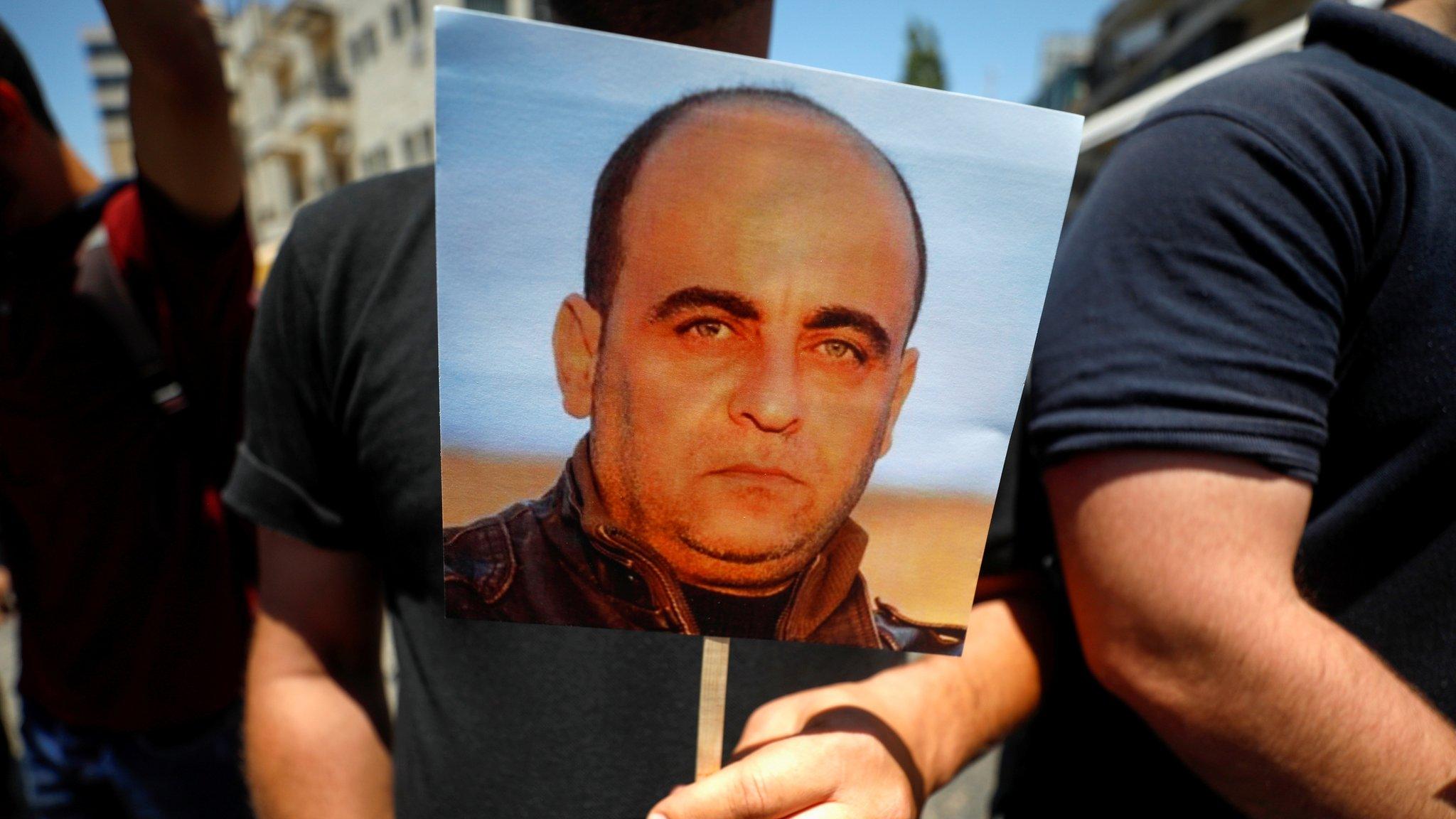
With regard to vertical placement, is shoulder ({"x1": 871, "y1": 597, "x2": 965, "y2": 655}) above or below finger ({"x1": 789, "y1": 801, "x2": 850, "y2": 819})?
above

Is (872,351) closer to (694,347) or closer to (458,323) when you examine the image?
(694,347)

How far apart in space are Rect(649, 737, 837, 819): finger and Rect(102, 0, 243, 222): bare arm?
1240mm

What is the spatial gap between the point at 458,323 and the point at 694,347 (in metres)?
0.17

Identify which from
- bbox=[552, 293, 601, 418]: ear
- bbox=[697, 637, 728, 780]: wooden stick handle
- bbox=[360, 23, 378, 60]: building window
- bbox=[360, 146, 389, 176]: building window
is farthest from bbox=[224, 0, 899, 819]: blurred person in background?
bbox=[360, 23, 378, 60]: building window

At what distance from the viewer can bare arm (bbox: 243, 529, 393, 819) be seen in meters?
0.87

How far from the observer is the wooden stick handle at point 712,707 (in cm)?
57

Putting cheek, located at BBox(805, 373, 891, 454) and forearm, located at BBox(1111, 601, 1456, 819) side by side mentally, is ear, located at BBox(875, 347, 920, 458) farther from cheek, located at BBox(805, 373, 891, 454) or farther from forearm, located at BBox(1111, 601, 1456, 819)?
forearm, located at BBox(1111, 601, 1456, 819)

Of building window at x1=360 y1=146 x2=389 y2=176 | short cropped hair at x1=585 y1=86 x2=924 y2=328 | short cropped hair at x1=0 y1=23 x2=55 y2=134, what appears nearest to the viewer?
short cropped hair at x1=585 y1=86 x2=924 y2=328

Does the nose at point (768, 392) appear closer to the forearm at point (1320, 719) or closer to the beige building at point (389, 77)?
the forearm at point (1320, 719)

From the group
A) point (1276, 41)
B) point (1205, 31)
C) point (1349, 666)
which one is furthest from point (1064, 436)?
point (1205, 31)

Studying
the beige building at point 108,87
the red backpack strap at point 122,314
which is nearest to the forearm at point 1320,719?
the red backpack strap at point 122,314

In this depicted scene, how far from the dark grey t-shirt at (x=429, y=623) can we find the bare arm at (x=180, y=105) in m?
0.49

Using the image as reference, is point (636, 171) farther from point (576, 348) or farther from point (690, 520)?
point (690, 520)

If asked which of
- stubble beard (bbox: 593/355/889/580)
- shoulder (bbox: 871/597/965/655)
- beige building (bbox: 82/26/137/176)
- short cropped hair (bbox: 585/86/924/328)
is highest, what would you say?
short cropped hair (bbox: 585/86/924/328)
